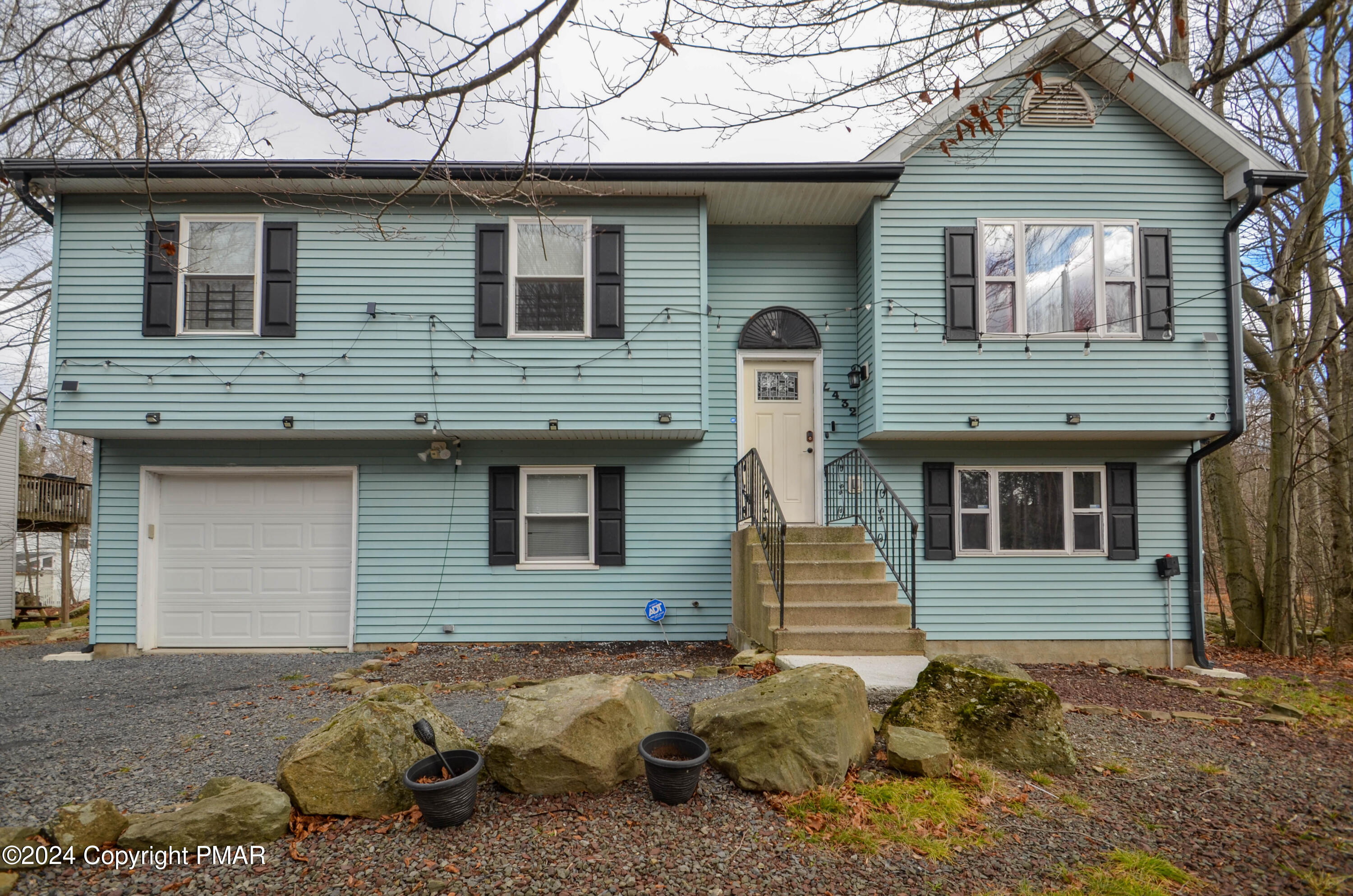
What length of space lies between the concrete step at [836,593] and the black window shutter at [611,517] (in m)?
2.37

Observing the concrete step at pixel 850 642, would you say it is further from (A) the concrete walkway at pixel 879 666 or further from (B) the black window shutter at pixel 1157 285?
(B) the black window shutter at pixel 1157 285

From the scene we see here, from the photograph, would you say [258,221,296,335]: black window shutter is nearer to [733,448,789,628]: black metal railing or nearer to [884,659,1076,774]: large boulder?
[733,448,789,628]: black metal railing

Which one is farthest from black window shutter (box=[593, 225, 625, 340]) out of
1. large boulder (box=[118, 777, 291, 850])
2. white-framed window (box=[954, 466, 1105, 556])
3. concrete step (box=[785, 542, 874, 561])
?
large boulder (box=[118, 777, 291, 850])

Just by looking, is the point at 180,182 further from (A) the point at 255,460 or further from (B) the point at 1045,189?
(B) the point at 1045,189

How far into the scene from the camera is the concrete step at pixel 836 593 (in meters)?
7.09

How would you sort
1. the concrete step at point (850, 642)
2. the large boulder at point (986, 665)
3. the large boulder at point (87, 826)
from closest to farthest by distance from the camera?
the large boulder at point (87, 826)
the large boulder at point (986, 665)
the concrete step at point (850, 642)

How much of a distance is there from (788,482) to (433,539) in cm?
439

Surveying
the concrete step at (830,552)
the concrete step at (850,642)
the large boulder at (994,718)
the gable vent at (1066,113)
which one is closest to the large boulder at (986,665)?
the large boulder at (994,718)

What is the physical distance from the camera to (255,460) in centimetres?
886

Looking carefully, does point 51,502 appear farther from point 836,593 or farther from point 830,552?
point 836,593

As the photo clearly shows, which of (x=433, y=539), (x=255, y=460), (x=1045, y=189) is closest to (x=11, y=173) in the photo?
(x=255, y=460)

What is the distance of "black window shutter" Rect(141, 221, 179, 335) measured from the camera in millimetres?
8188

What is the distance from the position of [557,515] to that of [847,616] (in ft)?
12.4

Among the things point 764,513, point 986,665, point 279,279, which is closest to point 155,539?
point 279,279
